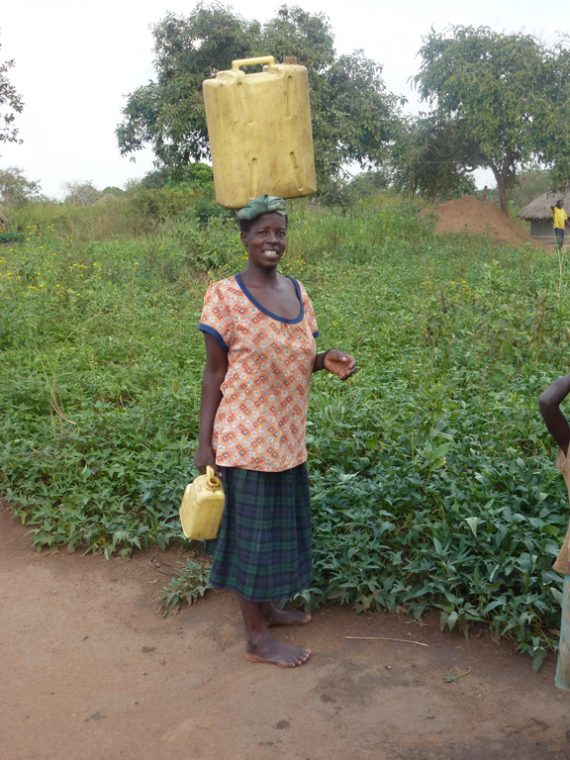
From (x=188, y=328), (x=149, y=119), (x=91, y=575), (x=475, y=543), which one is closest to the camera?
(x=475, y=543)

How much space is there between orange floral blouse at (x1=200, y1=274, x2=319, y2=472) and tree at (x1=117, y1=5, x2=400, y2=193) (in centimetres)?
1604

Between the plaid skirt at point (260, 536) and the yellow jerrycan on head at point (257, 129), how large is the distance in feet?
3.00

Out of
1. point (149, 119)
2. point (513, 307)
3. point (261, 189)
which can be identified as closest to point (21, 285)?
point (513, 307)

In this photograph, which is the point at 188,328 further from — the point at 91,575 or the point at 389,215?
the point at 389,215

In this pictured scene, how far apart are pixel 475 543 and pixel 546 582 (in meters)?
0.30

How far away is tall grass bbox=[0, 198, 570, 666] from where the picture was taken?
9.04ft

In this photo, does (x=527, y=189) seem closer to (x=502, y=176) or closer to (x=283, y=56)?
(x=502, y=176)

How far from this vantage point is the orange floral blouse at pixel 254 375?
7.67ft

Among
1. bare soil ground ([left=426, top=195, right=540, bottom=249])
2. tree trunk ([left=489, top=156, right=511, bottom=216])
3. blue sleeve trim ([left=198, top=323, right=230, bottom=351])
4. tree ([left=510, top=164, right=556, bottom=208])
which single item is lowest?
blue sleeve trim ([left=198, top=323, right=230, bottom=351])

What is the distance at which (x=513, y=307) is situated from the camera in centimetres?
557

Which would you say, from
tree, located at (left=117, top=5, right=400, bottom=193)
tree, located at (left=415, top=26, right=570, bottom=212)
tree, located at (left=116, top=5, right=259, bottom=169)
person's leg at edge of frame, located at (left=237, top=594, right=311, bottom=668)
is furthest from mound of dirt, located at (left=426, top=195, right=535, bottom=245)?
person's leg at edge of frame, located at (left=237, top=594, right=311, bottom=668)

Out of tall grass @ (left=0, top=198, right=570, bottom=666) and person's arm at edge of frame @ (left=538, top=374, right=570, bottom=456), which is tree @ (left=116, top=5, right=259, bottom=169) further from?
person's arm at edge of frame @ (left=538, top=374, right=570, bottom=456)

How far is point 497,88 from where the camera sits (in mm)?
15562

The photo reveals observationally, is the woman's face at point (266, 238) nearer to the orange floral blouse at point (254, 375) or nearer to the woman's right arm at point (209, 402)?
the orange floral blouse at point (254, 375)
